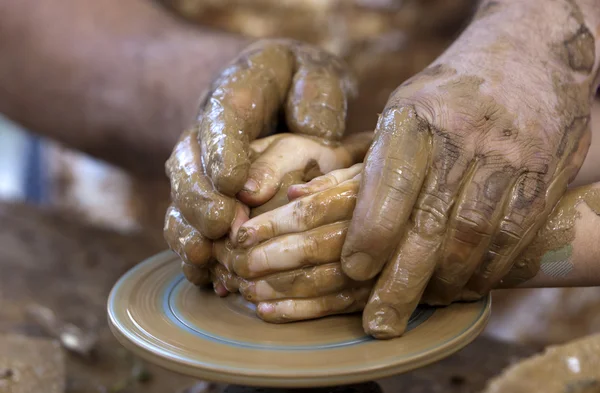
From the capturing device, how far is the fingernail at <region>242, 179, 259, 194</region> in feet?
4.22

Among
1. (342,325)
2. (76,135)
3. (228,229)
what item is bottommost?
(76,135)

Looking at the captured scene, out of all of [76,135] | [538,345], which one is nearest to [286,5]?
[76,135]

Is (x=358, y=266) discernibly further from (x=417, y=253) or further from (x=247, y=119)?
(x=247, y=119)

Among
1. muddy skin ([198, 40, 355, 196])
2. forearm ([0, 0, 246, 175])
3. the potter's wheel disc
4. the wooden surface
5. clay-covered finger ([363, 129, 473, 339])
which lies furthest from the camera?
forearm ([0, 0, 246, 175])

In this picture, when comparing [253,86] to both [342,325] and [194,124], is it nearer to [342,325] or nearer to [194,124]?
[194,124]

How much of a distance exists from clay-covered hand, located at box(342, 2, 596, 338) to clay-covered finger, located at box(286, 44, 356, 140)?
0.71 ft

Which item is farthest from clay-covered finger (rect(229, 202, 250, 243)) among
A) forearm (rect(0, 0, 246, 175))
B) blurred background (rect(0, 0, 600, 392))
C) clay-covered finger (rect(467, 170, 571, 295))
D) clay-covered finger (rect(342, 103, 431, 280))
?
blurred background (rect(0, 0, 600, 392))

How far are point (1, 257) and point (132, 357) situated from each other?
966mm

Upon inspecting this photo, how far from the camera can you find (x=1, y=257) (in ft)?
9.18

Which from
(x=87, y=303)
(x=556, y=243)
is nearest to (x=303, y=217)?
(x=556, y=243)

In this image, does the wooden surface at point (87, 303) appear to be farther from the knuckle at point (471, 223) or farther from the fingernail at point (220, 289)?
the knuckle at point (471, 223)

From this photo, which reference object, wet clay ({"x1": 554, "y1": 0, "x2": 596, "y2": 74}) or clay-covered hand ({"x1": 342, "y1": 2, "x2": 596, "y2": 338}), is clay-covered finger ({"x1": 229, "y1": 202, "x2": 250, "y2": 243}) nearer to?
clay-covered hand ({"x1": 342, "y1": 2, "x2": 596, "y2": 338})

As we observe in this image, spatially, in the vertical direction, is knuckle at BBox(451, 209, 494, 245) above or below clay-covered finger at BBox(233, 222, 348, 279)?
above

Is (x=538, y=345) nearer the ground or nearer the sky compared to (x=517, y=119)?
nearer the ground
